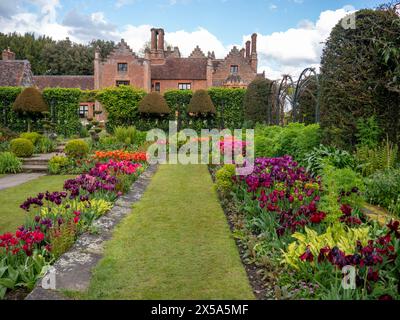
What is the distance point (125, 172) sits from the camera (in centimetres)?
949

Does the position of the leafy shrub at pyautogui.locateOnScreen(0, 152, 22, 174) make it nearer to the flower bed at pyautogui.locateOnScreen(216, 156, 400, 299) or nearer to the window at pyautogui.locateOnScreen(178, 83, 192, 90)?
the flower bed at pyautogui.locateOnScreen(216, 156, 400, 299)

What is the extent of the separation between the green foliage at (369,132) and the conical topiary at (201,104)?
16.5m

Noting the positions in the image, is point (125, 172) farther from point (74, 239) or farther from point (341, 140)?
point (341, 140)

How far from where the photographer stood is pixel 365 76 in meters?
7.79

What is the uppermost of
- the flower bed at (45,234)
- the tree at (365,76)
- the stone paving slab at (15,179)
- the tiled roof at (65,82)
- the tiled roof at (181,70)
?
the tiled roof at (181,70)

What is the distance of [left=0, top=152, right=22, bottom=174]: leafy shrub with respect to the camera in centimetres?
1254

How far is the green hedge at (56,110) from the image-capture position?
23781mm

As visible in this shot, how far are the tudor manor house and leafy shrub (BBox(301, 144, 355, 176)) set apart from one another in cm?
2903

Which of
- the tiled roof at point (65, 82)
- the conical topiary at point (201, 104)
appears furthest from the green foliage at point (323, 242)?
the tiled roof at point (65, 82)

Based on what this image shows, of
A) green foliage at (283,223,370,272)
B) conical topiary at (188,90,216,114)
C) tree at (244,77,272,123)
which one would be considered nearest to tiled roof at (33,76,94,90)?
conical topiary at (188,90,216,114)

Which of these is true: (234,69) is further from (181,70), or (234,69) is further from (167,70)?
(167,70)

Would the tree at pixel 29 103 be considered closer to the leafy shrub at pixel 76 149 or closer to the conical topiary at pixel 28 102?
the conical topiary at pixel 28 102
